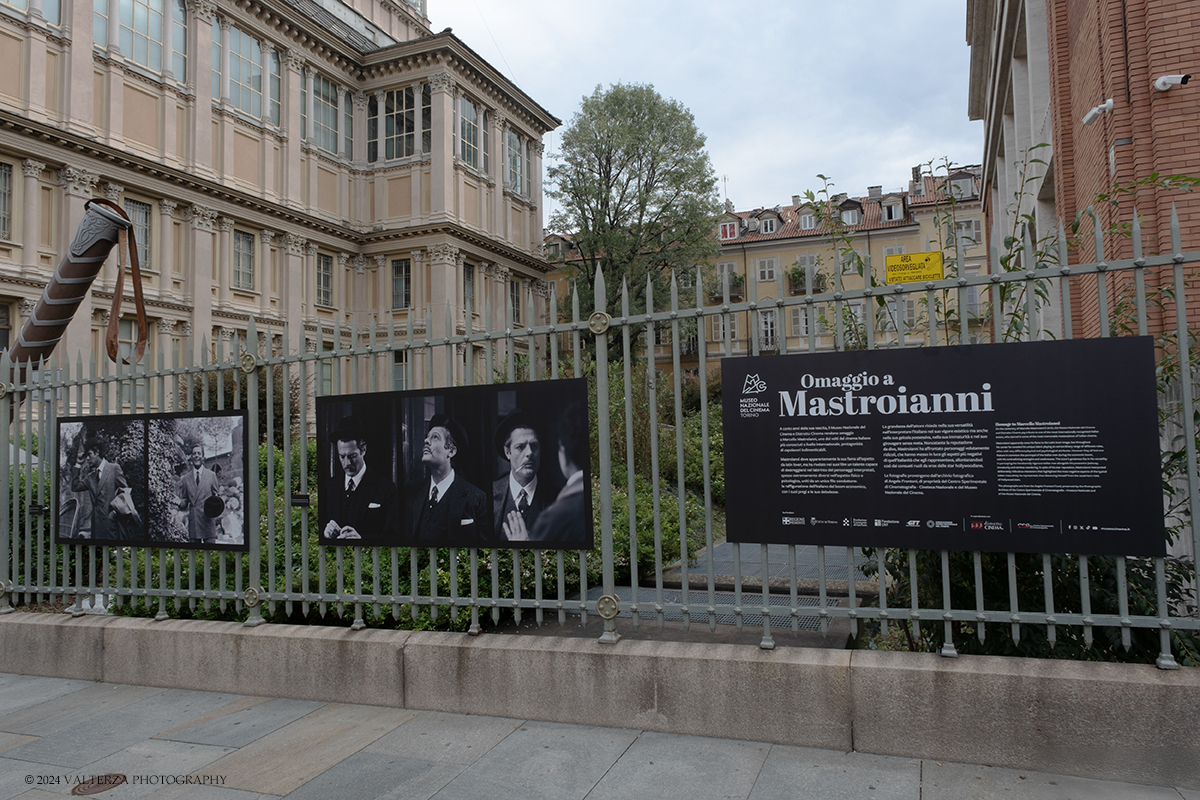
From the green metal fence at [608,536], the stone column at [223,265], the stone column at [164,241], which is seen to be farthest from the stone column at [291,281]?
the green metal fence at [608,536]

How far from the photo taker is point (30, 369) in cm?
664

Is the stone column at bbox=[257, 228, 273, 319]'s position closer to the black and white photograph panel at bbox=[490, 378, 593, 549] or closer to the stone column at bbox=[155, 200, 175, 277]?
the stone column at bbox=[155, 200, 175, 277]

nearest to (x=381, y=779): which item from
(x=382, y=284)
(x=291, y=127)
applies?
(x=291, y=127)

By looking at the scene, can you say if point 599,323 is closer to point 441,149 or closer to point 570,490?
point 570,490

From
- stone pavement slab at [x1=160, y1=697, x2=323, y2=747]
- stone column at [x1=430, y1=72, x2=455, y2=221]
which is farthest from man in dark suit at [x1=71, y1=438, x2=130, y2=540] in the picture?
stone column at [x1=430, y1=72, x2=455, y2=221]

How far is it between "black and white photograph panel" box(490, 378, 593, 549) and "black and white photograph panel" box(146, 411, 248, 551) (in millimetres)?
2122

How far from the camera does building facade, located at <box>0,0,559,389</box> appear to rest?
21938mm

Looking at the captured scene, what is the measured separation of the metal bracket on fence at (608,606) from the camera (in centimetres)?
Result: 457

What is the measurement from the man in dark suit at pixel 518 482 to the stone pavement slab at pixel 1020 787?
2522 millimetres

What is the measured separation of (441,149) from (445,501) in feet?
99.6

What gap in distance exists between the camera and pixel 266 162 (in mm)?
29328

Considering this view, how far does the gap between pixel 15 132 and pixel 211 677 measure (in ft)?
72.9

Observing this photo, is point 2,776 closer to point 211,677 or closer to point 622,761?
point 211,677

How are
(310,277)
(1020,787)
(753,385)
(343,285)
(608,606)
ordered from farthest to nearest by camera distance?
(343,285)
(310,277)
(608,606)
(753,385)
(1020,787)
